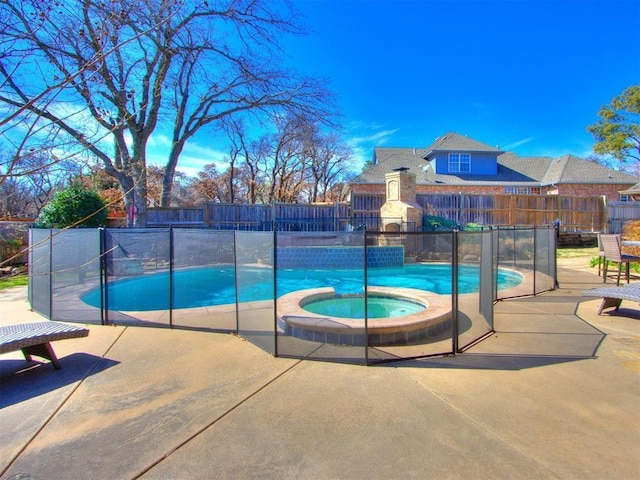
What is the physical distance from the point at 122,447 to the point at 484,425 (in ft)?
7.88

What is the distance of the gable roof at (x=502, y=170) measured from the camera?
21.6m

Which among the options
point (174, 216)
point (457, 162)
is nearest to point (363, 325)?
point (174, 216)

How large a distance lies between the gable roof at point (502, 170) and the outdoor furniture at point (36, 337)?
18.7 metres

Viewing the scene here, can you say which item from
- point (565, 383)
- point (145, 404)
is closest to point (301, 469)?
point (145, 404)

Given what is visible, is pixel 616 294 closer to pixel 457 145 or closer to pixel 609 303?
pixel 609 303

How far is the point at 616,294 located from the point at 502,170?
20851mm

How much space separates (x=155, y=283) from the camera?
6141 mm

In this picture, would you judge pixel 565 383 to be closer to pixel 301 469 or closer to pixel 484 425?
pixel 484 425

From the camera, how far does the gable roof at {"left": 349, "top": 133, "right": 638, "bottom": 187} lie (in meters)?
21.6

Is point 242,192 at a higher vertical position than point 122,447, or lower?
higher

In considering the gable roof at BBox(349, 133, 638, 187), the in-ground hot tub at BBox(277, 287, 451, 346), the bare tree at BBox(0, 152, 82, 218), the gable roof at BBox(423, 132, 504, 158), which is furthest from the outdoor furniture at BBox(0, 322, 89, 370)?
the gable roof at BBox(423, 132, 504, 158)

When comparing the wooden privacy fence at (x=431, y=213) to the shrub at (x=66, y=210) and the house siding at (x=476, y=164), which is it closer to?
the shrub at (x=66, y=210)

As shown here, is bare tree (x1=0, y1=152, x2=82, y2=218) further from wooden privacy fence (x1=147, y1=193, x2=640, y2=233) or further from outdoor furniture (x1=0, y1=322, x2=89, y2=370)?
wooden privacy fence (x1=147, y1=193, x2=640, y2=233)

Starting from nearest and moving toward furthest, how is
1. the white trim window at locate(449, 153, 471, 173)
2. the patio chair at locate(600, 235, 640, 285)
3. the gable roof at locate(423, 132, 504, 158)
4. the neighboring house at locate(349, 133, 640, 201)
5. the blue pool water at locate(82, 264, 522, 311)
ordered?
the blue pool water at locate(82, 264, 522, 311), the patio chair at locate(600, 235, 640, 285), the neighboring house at locate(349, 133, 640, 201), the gable roof at locate(423, 132, 504, 158), the white trim window at locate(449, 153, 471, 173)
